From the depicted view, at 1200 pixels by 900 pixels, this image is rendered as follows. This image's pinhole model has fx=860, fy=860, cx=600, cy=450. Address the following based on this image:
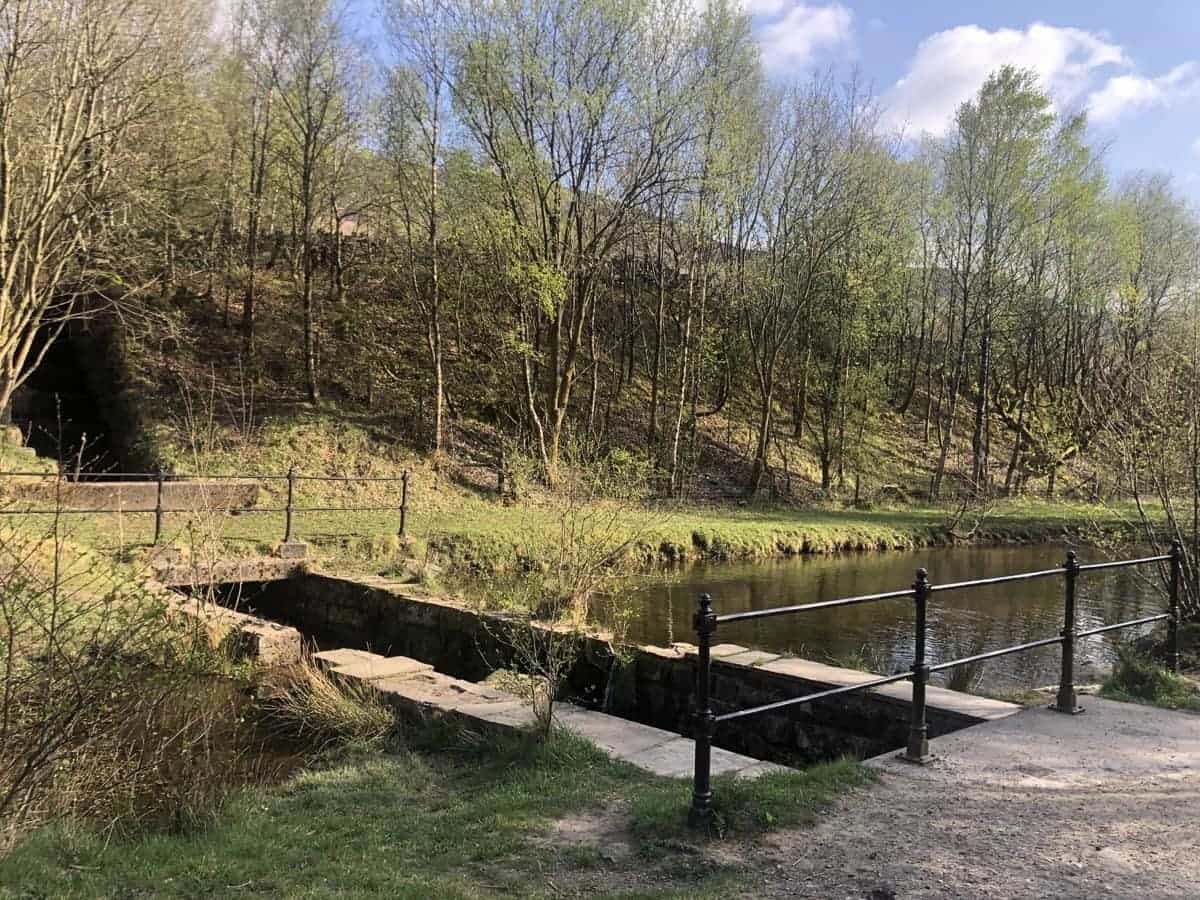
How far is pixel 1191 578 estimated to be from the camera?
9203 mm

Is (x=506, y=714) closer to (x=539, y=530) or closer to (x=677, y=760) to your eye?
(x=677, y=760)

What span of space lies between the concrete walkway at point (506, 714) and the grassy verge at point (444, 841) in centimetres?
43

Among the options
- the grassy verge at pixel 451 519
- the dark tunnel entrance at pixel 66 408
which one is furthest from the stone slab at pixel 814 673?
the dark tunnel entrance at pixel 66 408

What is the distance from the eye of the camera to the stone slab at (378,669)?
26.0ft

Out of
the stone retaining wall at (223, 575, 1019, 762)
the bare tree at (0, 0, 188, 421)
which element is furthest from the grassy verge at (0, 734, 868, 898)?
the bare tree at (0, 0, 188, 421)

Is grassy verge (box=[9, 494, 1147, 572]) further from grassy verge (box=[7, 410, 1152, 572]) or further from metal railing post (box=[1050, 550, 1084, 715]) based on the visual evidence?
metal railing post (box=[1050, 550, 1084, 715])

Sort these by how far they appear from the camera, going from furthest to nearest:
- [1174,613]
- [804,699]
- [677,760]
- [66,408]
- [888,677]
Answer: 1. [66,408]
2. [1174,613]
3. [677,760]
4. [888,677]
5. [804,699]

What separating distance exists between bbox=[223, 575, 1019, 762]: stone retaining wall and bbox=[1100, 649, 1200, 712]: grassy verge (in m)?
1.11

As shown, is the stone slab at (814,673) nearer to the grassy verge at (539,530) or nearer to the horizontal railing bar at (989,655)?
the horizontal railing bar at (989,655)

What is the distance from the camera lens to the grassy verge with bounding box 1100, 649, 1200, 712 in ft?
22.3

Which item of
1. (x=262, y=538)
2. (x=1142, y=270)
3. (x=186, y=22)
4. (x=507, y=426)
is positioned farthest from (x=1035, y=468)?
(x=186, y=22)

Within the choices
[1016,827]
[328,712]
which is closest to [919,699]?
[1016,827]

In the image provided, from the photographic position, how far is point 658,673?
350 inches

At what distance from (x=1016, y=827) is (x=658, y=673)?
16.0 ft
